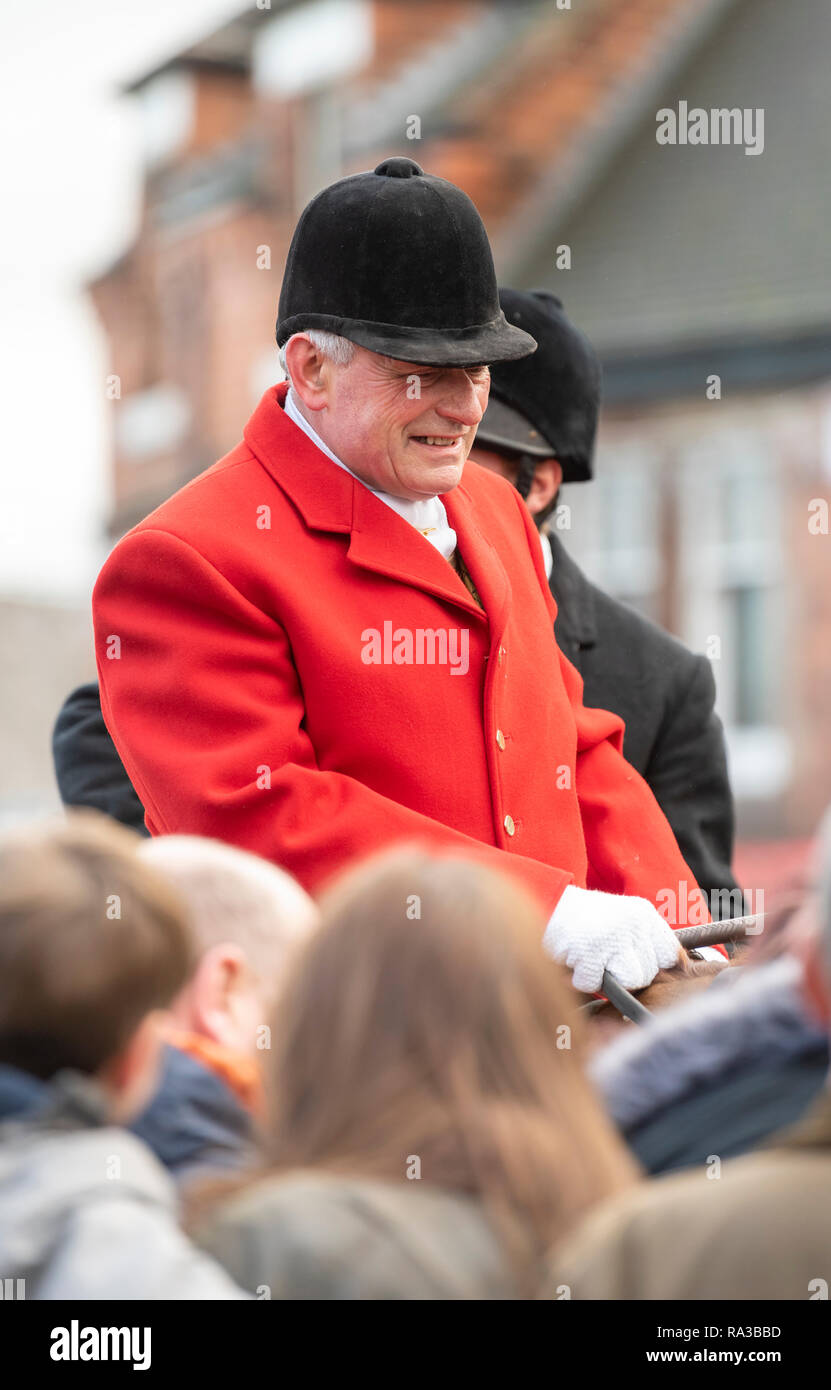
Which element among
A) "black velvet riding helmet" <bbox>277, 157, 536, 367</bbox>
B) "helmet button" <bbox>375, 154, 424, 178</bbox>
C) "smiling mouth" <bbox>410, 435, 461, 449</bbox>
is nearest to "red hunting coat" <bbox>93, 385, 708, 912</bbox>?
"smiling mouth" <bbox>410, 435, 461, 449</bbox>

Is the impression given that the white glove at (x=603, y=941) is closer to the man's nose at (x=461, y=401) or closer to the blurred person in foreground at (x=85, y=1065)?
the man's nose at (x=461, y=401)

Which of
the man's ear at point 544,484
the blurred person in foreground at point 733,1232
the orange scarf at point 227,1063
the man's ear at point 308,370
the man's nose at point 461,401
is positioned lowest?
the blurred person in foreground at point 733,1232

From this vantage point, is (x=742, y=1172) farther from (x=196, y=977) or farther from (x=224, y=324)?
(x=224, y=324)

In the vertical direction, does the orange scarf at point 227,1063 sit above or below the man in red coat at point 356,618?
below

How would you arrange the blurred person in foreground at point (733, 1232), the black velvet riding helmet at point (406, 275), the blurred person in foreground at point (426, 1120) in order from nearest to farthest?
the blurred person in foreground at point (733, 1232), the blurred person in foreground at point (426, 1120), the black velvet riding helmet at point (406, 275)

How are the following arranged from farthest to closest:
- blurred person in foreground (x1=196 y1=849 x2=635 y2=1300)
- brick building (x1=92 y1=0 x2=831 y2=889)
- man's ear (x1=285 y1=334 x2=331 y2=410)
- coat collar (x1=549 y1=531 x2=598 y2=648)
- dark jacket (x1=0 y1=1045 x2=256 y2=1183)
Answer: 1. brick building (x1=92 y1=0 x2=831 y2=889)
2. coat collar (x1=549 y1=531 x2=598 y2=648)
3. man's ear (x1=285 y1=334 x2=331 y2=410)
4. dark jacket (x1=0 y1=1045 x2=256 y2=1183)
5. blurred person in foreground (x1=196 y1=849 x2=635 y2=1300)

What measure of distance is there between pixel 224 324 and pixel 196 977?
56.1 ft

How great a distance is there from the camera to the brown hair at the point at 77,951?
199 centimetres

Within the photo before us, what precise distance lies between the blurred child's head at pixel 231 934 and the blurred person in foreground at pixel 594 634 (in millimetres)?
1864

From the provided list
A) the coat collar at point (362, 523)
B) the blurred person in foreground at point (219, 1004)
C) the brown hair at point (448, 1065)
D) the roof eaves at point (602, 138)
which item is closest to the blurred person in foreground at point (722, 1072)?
the brown hair at point (448, 1065)

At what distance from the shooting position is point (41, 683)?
17688mm

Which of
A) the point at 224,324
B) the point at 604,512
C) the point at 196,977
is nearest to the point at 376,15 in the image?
the point at 224,324

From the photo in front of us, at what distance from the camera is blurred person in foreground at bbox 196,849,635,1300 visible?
193 cm

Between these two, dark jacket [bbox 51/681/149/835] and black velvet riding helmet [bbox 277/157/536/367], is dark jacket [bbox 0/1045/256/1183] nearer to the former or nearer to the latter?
black velvet riding helmet [bbox 277/157/536/367]
